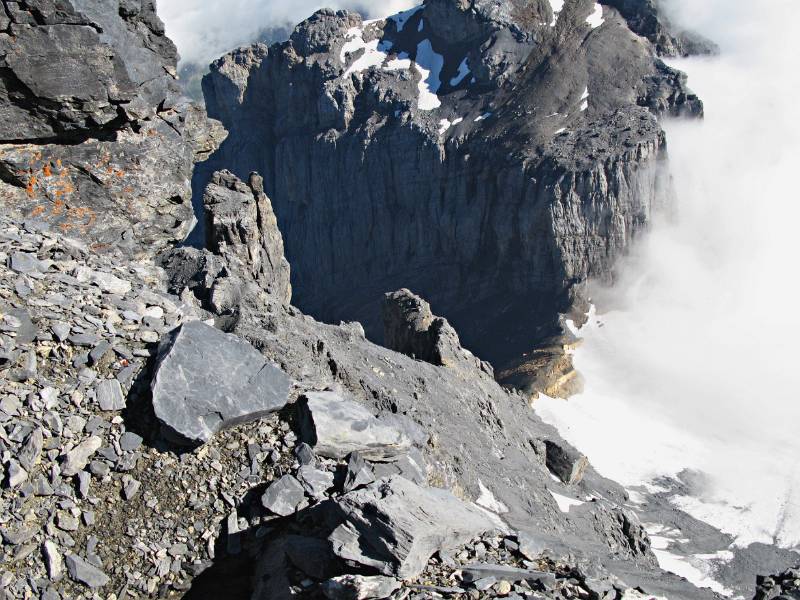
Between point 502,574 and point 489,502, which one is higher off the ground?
point 502,574

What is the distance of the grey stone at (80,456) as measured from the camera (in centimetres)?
1111

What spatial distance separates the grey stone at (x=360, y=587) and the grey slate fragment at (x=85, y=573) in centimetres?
340

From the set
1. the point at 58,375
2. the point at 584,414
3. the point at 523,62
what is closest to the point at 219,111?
the point at 523,62

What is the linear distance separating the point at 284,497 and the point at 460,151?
11644 cm

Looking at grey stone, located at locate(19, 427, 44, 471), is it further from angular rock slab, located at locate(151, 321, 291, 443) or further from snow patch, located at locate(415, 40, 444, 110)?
snow patch, located at locate(415, 40, 444, 110)

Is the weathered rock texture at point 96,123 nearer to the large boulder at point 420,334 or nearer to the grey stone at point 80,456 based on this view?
the grey stone at point 80,456

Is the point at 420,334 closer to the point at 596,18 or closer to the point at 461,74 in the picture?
the point at 461,74

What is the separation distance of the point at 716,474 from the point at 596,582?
62874 millimetres

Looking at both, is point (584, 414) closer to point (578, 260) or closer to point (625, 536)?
point (578, 260)

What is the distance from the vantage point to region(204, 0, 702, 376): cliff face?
347 feet

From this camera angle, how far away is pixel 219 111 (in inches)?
6216

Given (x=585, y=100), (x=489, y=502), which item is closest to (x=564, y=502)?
(x=489, y=502)

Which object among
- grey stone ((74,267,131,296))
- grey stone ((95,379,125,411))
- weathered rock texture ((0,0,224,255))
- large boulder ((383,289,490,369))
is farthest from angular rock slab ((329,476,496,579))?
large boulder ((383,289,490,369))

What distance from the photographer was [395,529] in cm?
991
